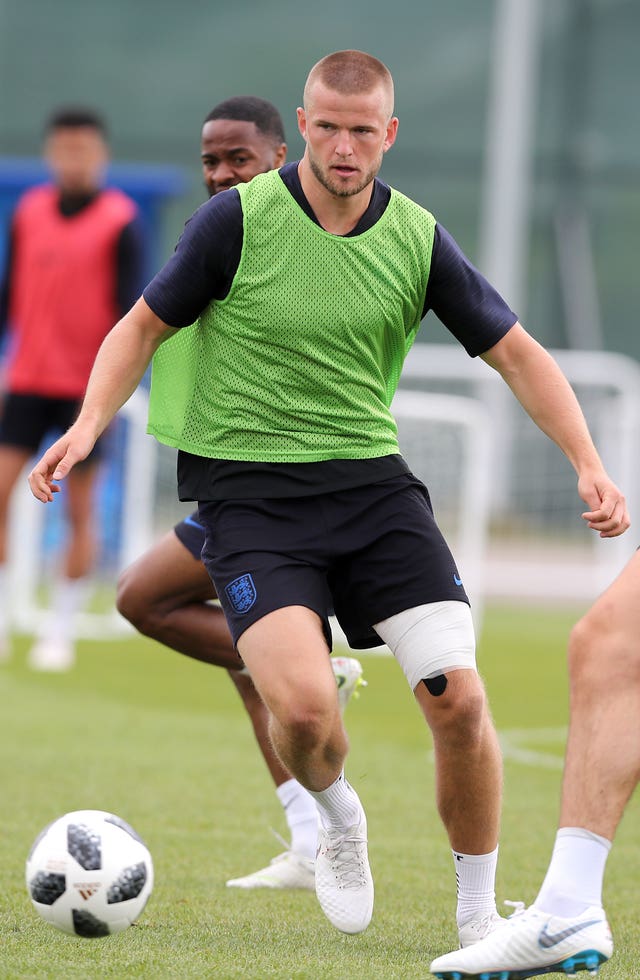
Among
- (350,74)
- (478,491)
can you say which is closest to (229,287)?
(350,74)

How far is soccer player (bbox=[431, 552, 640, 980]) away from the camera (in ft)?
12.5

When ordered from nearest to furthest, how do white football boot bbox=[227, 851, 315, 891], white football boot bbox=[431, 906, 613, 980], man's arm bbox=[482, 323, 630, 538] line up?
white football boot bbox=[431, 906, 613, 980], man's arm bbox=[482, 323, 630, 538], white football boot bbox=[227, 851, 315, 891]

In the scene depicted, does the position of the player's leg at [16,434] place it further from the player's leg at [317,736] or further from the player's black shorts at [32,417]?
the player's leg at [317,736]

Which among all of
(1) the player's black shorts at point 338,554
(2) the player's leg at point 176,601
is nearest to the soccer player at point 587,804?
(1) the player's black shorts at point 338,554

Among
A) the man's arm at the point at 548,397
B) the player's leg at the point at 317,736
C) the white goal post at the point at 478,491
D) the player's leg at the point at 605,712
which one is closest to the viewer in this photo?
the player's leg at the point at 605,712

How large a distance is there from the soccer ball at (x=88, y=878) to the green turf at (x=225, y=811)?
0.32 ft

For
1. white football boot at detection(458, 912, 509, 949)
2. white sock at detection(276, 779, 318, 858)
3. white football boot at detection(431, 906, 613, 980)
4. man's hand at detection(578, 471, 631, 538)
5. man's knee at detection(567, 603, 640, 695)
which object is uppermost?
man's hand at detection(578, 471, 631, 538)

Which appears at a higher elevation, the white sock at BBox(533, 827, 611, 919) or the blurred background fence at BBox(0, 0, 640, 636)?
the blurred background fence at BBox(0, 0, 640, 636)

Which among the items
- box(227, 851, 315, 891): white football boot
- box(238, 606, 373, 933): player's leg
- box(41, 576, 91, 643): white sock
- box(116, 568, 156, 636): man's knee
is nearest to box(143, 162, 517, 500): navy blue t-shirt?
box(238, 606, 373, 933): player's leg

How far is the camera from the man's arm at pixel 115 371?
4320 mm

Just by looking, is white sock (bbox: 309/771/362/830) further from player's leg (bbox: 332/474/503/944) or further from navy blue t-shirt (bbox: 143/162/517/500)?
navy blue t-shirt (bbox: 143/162/517/500)

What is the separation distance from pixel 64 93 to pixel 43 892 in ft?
66.9

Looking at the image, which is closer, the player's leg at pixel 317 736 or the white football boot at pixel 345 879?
the player's leg at pixel 317 736

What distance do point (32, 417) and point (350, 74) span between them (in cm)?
582
